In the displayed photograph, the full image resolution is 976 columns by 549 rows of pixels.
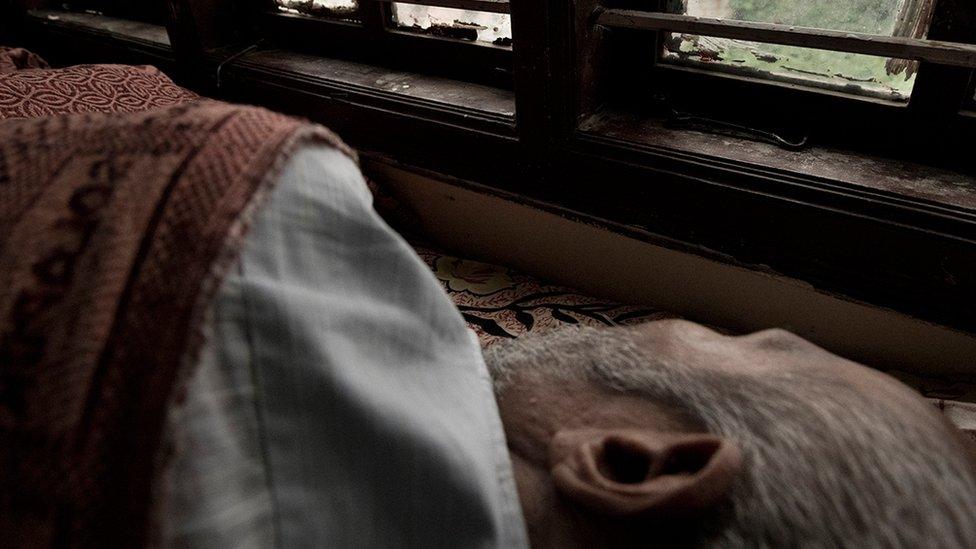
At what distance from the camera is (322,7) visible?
178 cm

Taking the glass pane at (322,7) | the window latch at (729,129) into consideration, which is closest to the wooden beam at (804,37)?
the window latch at (729,129)

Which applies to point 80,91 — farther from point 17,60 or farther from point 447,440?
point 447,440

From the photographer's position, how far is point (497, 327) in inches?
53.0

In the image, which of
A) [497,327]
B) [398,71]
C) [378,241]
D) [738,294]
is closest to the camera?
[378,241]

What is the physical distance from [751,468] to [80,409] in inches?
20.5

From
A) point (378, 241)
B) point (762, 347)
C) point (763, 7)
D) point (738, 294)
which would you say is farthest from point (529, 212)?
point (378, 241)

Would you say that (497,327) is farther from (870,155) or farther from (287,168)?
(287,168)

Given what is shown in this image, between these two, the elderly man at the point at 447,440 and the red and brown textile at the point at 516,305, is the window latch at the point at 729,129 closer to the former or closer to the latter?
the red and brown textile at the point at 516,305

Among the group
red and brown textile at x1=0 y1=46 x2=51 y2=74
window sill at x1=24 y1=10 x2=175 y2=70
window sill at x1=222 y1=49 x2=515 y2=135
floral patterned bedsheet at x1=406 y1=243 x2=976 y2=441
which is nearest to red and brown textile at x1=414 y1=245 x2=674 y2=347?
floral patterned bedsheet at x1=406 y1=243 x2=976 y2=441

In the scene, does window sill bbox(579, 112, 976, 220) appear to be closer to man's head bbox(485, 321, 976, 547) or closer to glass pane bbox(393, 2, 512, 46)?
glass pane bbox(393, 2, 512, 46)

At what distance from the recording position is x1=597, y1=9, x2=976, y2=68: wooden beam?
0.89 metres

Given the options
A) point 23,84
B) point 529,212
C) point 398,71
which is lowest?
point 529,212

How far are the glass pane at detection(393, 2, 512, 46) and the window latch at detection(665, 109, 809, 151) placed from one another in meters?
0.44

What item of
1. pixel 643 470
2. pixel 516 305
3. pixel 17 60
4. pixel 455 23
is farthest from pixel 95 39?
pixel 643 470
